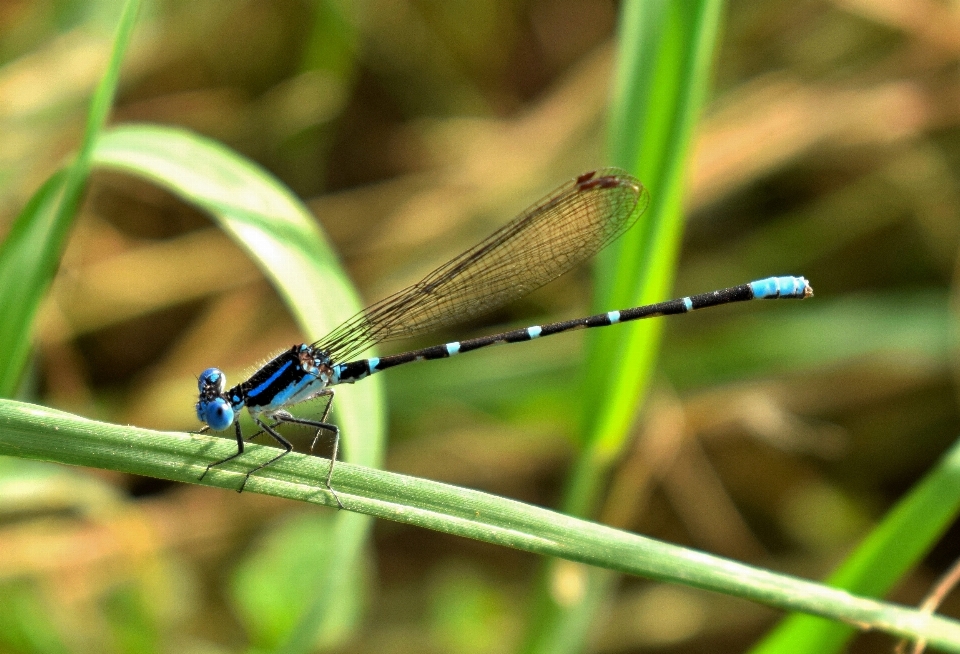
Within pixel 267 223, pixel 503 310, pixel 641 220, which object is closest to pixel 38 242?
pixel 267 223

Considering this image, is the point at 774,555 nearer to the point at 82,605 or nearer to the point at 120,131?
the point at 82,605

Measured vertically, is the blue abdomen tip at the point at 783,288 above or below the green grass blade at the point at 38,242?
below

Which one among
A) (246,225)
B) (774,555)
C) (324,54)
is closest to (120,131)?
(246,225)

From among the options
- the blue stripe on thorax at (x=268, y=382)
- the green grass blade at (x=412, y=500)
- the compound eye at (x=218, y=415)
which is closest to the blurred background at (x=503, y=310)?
the blue stripe on thorax at (x=268, y=382)

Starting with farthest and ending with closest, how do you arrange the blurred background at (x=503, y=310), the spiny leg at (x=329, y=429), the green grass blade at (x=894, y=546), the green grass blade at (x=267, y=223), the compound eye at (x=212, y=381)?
1. the blurred background at (x=503, y=310)
2. the compound eye at (x=212, y=381)
3. the green grass blade at (x=267, y=223)
4. the green grass blade at (x=894, y=546)
5. the spiny leg at (x=329, y=429)

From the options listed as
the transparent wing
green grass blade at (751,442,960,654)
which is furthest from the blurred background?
green grass blade at (751,442,960,654)

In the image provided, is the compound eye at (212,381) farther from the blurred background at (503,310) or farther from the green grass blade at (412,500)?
the blurred background at (503,310)

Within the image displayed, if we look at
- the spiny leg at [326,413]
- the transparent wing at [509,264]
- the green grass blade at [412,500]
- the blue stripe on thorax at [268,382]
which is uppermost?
the transparent wing at [509,264]

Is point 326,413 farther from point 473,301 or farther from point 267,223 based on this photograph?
point 473,301
